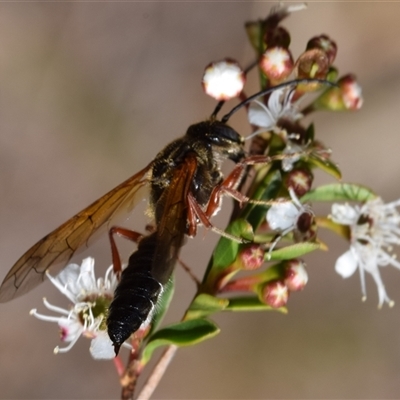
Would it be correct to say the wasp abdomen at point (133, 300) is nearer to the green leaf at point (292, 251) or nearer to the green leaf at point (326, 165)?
the green leaf at point (292, 251)

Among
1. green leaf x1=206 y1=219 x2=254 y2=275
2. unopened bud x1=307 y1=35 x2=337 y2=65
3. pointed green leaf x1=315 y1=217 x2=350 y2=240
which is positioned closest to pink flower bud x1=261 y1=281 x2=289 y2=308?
green leaf x1=206 y1=219 x2=254 y2=275

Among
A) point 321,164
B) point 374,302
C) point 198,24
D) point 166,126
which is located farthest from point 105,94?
point 321,164

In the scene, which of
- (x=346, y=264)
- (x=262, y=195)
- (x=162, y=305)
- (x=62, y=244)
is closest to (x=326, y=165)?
(x=262, y=195)

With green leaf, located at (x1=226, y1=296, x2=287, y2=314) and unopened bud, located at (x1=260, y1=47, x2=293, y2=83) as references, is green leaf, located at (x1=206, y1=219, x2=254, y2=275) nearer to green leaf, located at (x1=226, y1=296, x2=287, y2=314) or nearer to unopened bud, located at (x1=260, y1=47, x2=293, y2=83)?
green leaf, located at (x1=226, y1=296, x2=287, y2=314)

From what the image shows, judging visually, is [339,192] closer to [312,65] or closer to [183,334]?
[312,65]

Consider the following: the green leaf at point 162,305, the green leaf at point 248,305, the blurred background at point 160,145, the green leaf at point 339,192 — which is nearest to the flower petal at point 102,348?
the green leaf at point 162,305
